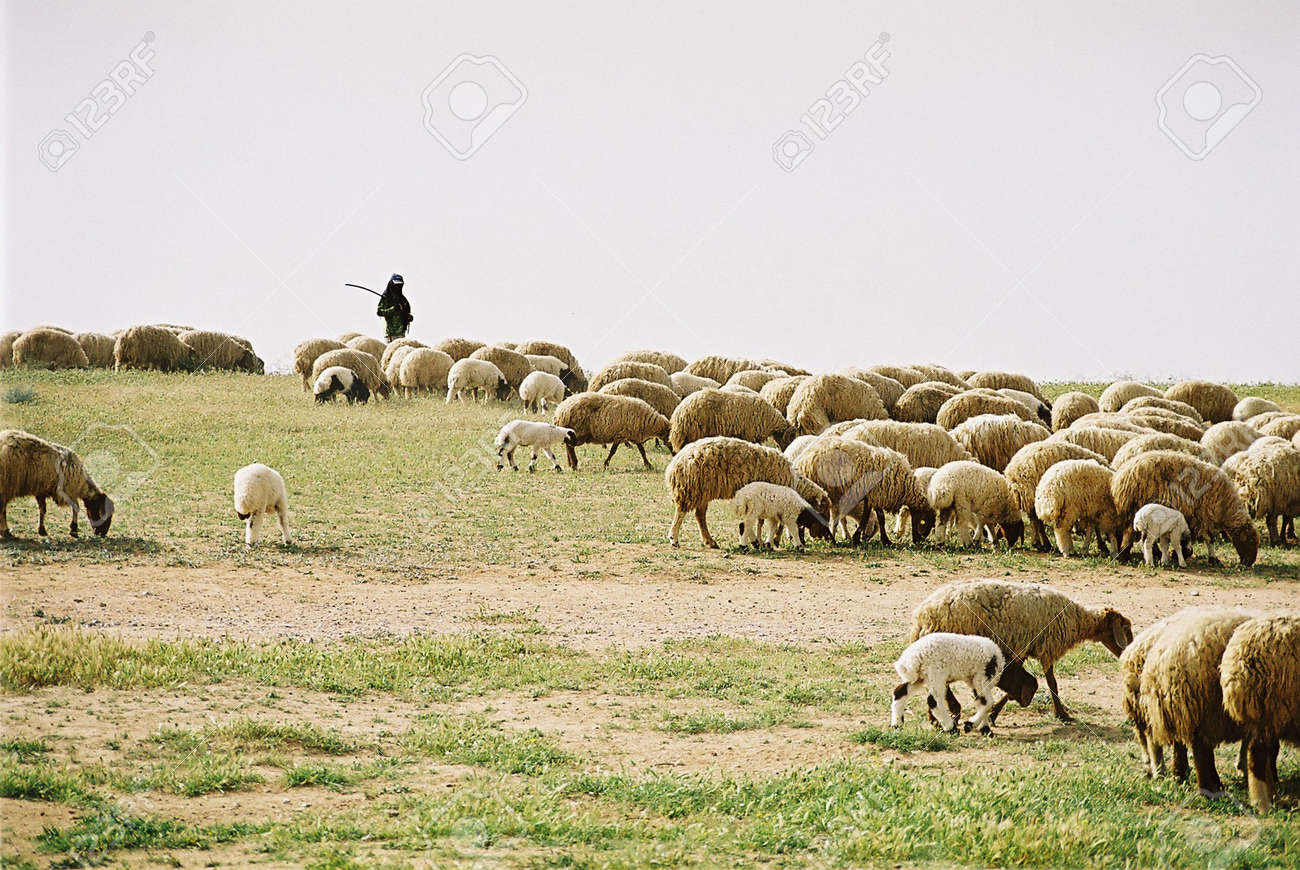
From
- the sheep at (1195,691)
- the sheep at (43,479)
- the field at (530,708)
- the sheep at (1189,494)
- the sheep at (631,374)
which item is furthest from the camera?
the sheep at (631,374)

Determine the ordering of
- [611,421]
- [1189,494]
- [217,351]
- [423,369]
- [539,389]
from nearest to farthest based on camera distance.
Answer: [1189,494] → [611,421] → [539,389] → [423,369] → [217,351]

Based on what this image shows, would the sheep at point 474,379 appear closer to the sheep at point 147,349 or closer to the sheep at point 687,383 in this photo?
the sheep at point 687,383

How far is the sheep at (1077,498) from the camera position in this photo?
17438 millimetres

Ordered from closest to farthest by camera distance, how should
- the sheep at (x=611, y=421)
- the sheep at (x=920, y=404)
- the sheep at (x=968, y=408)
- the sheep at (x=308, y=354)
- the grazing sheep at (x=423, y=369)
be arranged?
1. the sheep at (x=611, y=421)
2. the sheep at (x=968, y=408)
3. the sheep at (x=920, y=404)
4. the grazing sheep at (x=423, y=369)
5. the sheep at (x=308, y=354)

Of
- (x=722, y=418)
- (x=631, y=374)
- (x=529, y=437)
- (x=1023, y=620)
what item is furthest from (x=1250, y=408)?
(x=1023, y=620)

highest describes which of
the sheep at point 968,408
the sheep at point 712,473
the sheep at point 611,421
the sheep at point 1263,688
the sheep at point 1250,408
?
the sheep at point 1250,408

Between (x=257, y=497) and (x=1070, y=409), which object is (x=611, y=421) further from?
(x=1070, y=409)

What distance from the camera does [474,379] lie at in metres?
33.4

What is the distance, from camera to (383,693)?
10047 millimetres

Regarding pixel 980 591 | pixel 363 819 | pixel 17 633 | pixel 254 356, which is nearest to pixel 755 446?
pixel 980 591

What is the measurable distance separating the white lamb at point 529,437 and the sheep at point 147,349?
19517 mm

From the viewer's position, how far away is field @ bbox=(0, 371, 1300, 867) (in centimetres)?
665

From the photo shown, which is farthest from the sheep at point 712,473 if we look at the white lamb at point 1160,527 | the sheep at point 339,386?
the sheep at point 339,386

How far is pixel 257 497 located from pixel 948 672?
1014cm
